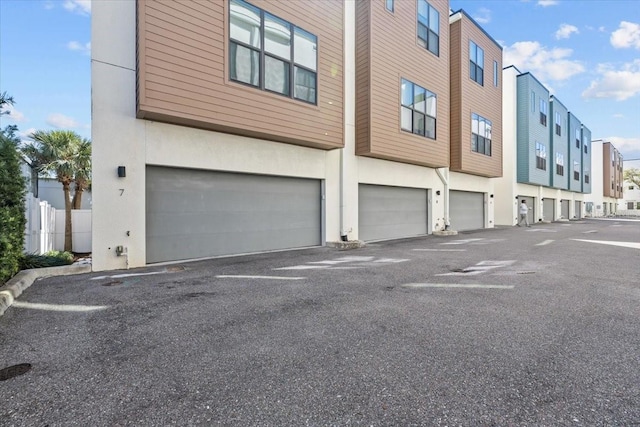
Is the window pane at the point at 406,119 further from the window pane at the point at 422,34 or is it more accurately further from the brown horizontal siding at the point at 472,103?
the brown horizontal siding at the point at 472,103

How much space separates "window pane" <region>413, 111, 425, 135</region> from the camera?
39.0ft

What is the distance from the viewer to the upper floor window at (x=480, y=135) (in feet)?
49.8

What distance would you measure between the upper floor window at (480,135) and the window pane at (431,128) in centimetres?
352

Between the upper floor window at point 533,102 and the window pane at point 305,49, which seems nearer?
the window pane at point 305,49

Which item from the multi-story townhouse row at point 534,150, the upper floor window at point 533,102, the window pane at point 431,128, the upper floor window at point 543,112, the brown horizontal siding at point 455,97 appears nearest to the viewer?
the window pane at point 431,128

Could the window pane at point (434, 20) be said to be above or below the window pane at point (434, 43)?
above

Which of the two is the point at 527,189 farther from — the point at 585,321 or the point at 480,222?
the point at 585,321

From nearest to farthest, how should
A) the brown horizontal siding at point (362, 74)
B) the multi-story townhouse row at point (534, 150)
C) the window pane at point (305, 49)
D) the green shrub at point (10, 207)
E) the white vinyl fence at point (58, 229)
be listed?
1. the green shrub at point (10, 207)
2. the window pane at point (305, 49)
3. the white vinyl fence at point (58, 229)
4. the brown horizontal siding at point (362, 74)
5. the multi-story townhouse row at point (534, 150)

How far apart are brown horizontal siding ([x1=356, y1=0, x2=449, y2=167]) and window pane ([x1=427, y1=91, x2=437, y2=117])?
225mm

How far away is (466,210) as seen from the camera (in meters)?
16.4

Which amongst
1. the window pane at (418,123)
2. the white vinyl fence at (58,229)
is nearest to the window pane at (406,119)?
the window pane at (418,123)

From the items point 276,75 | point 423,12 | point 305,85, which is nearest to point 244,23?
point 276,75

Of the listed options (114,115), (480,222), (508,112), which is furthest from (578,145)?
(114,115)

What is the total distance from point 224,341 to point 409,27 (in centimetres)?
1221
